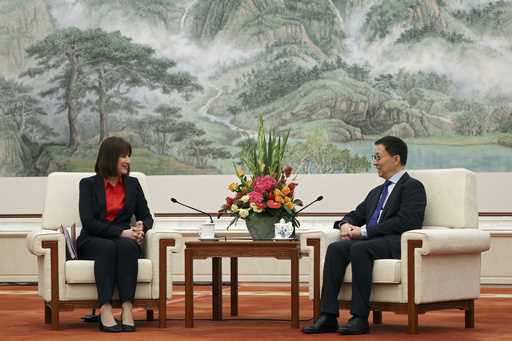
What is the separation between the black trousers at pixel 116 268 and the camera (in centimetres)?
602

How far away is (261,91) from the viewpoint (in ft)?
33.1

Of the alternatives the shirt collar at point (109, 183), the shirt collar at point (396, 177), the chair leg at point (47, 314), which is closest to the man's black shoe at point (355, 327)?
the shirt collar at point (396, 177)

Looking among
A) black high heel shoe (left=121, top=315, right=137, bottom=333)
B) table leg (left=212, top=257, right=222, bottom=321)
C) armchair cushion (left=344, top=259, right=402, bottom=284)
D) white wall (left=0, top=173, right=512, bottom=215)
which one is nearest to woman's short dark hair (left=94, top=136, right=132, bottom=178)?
table leg (left=212, top=257, right=222, bottom=321)

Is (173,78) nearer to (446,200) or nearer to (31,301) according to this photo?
(31,301)

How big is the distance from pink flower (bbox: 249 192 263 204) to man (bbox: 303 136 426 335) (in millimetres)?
493

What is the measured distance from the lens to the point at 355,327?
18.7ft

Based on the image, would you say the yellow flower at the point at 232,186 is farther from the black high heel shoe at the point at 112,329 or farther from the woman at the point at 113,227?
the black high heel shoe at the point at 112,329

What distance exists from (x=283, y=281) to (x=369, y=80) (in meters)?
1.99

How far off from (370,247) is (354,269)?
15cm

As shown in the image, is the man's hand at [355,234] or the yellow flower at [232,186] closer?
the man's hand at [355,234]

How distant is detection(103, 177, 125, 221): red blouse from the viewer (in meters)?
6.42

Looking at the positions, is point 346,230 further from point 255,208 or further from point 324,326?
point 324,326

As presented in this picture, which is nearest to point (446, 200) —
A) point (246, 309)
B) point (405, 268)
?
point (405, 268)

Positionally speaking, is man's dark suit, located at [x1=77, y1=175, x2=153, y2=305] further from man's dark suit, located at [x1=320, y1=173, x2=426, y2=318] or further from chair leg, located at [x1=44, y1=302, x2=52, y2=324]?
man's dark suit, located at [x1=320, y1=173, x2=426, y2=318]
